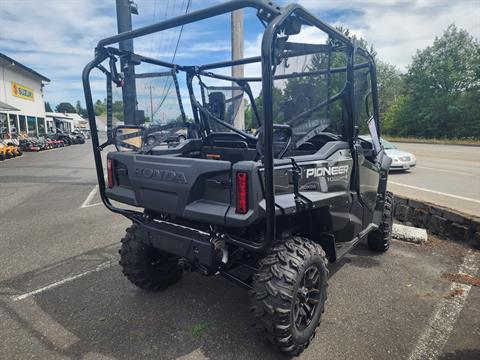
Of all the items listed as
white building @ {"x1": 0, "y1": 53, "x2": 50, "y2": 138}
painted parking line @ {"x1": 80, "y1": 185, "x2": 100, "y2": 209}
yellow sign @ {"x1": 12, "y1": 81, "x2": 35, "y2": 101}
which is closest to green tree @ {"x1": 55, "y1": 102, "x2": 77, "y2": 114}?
Result: white building @ {"x1": 0, "y1": 53, "x2": 50, "y2": 138}

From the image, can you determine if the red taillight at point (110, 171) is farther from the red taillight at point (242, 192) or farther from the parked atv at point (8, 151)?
the parked atv at point (8, 151)

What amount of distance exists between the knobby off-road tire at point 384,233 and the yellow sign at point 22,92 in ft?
123

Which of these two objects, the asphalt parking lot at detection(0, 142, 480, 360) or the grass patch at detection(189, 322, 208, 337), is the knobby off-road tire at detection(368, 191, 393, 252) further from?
the grass patch at detection(189, 322, 208, 337)

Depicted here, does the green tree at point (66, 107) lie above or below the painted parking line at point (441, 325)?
above

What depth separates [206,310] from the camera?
3195 mm

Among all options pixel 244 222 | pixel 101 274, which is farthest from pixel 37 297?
pixel 244 222

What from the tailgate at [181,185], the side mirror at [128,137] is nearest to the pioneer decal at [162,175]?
the tailgate at [181,185]

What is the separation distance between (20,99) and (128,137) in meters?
37.6

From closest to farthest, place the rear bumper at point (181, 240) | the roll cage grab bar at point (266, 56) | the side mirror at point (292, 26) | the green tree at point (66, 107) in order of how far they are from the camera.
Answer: the roll cage grab bar at point (266, 56), the side mirror at point (292, 26), the rear bumper at point (181, 240), the green tree at point (66, 107)

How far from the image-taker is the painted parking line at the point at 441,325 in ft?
8.52

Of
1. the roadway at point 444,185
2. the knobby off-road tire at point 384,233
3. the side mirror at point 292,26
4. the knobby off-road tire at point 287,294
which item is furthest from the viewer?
the roadway at point 444,185

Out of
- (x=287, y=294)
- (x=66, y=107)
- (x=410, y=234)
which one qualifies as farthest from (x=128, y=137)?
(x=66, y=107)

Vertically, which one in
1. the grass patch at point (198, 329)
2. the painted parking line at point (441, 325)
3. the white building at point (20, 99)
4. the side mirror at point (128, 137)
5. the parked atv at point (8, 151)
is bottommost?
the painted parking line at point (441, 325)

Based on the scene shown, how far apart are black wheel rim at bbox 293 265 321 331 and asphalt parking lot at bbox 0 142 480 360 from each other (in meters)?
0.23
